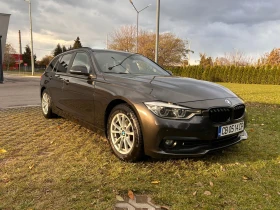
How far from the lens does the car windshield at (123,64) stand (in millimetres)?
4023

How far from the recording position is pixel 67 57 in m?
5.07

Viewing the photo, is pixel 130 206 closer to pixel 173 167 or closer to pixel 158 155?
pixel 158 155

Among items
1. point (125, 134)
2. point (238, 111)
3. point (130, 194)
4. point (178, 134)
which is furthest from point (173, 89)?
point (130, 194)

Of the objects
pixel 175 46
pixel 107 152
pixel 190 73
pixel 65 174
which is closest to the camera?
pixel 65 174

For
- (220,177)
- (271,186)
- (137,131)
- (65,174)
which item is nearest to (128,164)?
(137,131)

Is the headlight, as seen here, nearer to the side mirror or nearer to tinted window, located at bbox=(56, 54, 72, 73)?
the side mirror

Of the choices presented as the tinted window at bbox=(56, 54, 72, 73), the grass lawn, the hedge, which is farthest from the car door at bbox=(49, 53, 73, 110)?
the hedge

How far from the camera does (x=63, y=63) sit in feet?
16.8

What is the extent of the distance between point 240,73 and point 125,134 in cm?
3183

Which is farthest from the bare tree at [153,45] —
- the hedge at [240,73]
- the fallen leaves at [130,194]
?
the fallen leaves at [130,194]

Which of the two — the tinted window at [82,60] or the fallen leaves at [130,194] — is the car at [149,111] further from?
the fallen leaves at [130,194]

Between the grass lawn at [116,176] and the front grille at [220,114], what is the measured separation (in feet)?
2.07

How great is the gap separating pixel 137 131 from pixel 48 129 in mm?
2555

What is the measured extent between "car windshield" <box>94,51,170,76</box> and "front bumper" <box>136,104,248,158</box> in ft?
3.99
